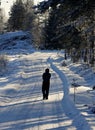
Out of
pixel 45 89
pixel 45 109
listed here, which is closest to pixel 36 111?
pixel 45 109

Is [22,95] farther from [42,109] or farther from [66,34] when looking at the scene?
[66,34]

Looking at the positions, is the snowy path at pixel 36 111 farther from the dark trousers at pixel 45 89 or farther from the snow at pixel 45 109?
the dark trousers at pixel 45 89

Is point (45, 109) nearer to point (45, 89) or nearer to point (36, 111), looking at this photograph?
point (36, 111)

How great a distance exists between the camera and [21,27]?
123 metres

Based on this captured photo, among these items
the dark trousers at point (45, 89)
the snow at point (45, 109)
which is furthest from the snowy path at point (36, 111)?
the dark trousers at point (45, 89)

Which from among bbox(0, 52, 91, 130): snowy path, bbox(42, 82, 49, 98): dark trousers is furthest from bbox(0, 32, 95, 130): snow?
bbox(42, 82, 49, 98): dark trousers

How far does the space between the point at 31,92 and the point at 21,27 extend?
97265 mm

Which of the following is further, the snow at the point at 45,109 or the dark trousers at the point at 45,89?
the dark trousers at the point at 45,89

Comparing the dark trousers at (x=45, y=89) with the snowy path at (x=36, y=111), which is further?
the dark trousers at (x=45, y=89)

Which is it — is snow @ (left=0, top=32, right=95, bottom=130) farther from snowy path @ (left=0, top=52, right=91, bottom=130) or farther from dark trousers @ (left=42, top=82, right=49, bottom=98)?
dark trousers @ (left=42, top=82, right=49, bottom=98)

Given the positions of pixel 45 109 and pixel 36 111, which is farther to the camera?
pixel 45 109

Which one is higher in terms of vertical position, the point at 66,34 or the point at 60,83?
the point at 66,34

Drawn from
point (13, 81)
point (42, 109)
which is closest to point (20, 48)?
point (13, 81)

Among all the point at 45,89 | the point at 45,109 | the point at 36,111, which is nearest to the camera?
the point at 36,111
